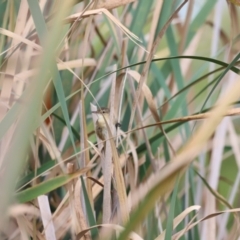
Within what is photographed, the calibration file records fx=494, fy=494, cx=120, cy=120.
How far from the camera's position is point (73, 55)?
0.66 meters

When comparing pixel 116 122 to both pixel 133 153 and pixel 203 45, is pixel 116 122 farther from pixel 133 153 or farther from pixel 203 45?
pixel 203 45

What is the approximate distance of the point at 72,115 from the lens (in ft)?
2.03

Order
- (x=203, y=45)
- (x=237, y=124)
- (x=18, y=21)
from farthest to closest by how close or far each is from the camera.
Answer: (x=203, y=45) → (x=237, y=124) → (x=18, y=21)

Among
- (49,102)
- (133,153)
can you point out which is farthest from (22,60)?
(133,153)

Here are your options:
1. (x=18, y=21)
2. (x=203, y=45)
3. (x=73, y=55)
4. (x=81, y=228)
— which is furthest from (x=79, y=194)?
(x=203, y=45)

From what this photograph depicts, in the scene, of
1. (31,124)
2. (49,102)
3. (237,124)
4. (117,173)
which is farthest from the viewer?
(237,124)

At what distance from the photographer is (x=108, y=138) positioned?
1.18 feet

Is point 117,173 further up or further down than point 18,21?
further down

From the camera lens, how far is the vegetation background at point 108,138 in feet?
0.65

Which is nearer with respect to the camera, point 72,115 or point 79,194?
point 79,194

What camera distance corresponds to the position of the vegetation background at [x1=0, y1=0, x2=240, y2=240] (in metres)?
0.20

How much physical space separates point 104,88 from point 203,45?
0.42 meters

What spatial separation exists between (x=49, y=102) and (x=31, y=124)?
15.3 inches

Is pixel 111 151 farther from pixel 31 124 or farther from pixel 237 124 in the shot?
pixel 237 124
